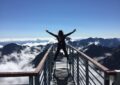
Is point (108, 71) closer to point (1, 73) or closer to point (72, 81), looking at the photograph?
point (1, 73)

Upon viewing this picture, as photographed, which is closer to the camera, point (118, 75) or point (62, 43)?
point (118, 75)

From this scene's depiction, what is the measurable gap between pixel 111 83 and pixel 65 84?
707cm

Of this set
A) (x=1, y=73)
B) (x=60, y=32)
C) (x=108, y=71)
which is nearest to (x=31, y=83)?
(x=1, y=73)

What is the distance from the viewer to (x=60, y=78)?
40.0ft

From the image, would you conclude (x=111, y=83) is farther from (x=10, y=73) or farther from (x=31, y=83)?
(x=10, y=73)

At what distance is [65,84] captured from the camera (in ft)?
37.2

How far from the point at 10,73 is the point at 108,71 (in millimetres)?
1539

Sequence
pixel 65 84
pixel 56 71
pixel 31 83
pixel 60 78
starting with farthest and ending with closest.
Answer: pixel 56 71 → pixel 60 78 → pixel 65 84 → pixel 31 83

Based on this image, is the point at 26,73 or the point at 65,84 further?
the point at 65,84

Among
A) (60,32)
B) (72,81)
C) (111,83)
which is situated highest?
(60,32)

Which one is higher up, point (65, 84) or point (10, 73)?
point (10, 73)

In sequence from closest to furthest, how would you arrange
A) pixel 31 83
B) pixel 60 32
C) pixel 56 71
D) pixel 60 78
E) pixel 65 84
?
pixel 31 83, pixel 65 84, pixel 60 78, pixel 60 32, pixel 56 71

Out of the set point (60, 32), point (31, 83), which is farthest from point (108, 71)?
point (60, 32)

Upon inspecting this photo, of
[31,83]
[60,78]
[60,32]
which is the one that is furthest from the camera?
[60,32]
